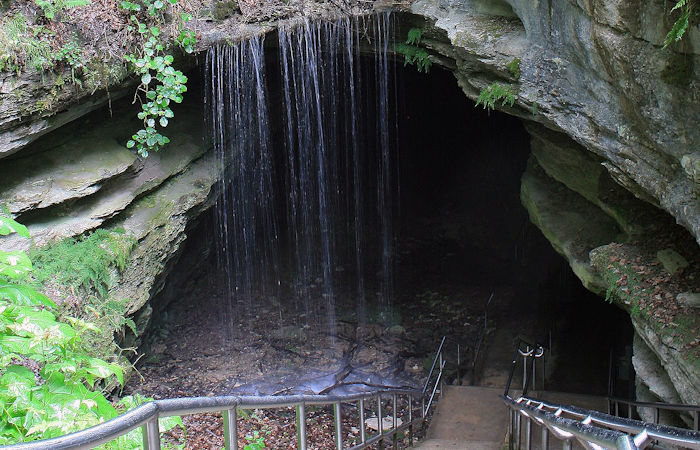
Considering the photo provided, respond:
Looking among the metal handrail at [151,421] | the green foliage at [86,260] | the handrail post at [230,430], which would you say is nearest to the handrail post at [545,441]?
the metal handrail at [151,421]

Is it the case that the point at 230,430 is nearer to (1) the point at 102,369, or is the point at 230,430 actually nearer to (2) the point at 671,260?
(1) the point at 102,369

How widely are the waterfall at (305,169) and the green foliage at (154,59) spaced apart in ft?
2.75

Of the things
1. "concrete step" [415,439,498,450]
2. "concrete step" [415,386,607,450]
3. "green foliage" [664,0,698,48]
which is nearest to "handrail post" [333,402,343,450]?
"concrete step" [415,439,498,450]

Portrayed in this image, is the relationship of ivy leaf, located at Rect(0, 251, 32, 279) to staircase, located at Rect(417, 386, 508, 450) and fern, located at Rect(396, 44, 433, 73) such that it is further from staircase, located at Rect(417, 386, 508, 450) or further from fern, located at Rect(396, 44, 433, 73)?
fern, located at Rect(396, 44, 433, 73)

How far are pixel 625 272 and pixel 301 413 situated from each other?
164 inches

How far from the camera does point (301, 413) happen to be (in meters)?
3.34

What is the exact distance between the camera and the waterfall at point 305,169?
9.07m

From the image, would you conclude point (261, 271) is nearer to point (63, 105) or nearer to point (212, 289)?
point (212, 289)

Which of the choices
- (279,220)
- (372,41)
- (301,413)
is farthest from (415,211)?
(301,413)

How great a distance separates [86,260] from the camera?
24.7ft

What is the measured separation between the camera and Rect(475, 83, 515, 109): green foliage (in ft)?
22.3

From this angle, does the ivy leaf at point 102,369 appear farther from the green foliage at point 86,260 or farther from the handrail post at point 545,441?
the green foliage at point 86,260

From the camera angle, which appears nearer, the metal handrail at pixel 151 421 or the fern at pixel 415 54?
the metal handrail at pixel 151 421

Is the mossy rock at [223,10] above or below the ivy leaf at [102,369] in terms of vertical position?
above
